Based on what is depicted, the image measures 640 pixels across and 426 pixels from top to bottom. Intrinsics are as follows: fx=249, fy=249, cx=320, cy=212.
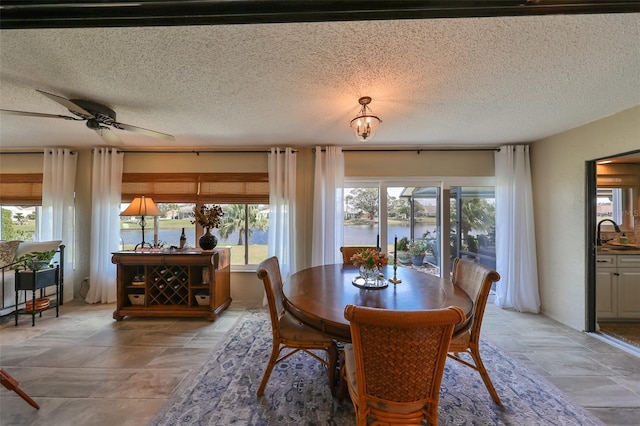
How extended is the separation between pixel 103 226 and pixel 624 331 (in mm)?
6587

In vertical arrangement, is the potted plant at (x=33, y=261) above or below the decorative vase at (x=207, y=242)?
below

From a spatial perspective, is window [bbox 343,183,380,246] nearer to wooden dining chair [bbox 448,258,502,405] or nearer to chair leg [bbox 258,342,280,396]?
wooden dining chair [bbox 448,258,502,405]

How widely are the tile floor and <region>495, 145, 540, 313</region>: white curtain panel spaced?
0.81 feet

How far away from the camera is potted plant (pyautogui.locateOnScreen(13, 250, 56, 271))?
115 inches

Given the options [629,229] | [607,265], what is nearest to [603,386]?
[607,265]

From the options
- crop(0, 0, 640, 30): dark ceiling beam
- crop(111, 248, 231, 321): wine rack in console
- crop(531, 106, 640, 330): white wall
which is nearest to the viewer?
crop(0, 0, 640, 30): dark ceiling beam

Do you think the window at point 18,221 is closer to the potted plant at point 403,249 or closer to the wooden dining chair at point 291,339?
the wooden dining chair at point 291,339

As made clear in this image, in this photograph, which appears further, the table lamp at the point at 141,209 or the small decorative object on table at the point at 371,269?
the table lamp at the point at 141,209

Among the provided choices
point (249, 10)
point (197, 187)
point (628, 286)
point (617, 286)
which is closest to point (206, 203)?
point (197, 187)

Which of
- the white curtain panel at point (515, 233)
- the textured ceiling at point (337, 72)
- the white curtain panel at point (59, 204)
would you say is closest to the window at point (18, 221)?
the white curtain panel at point (59, 204)

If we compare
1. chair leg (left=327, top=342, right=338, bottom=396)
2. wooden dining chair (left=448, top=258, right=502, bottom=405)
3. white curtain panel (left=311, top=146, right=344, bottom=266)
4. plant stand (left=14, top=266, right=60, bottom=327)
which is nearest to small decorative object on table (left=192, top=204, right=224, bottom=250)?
white curtain panel (left=311, top=146, right=344, bottom=266)

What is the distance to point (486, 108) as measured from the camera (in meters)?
2.32

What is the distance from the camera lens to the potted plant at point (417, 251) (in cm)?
386

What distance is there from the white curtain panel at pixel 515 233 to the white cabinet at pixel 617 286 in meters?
0.58
